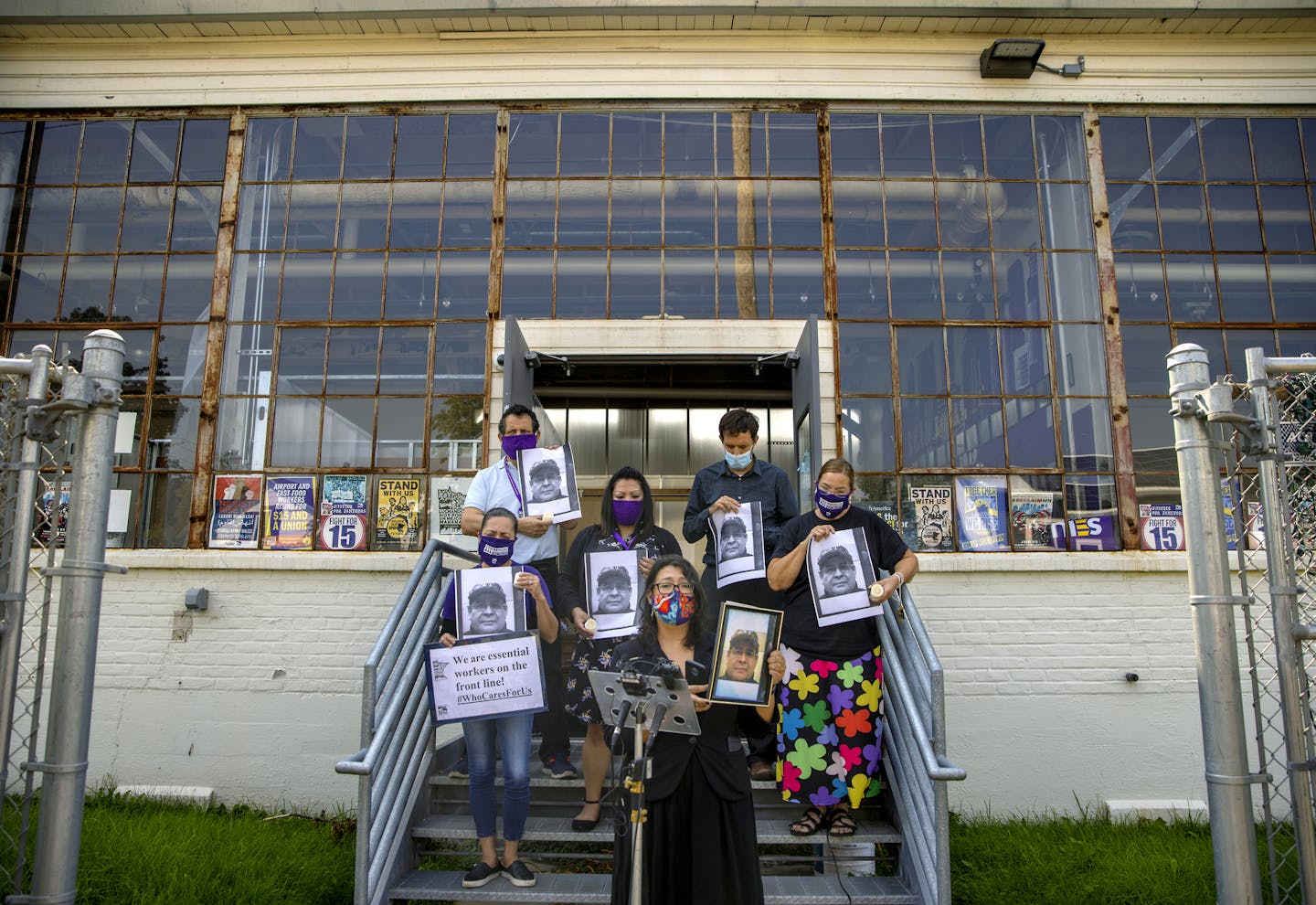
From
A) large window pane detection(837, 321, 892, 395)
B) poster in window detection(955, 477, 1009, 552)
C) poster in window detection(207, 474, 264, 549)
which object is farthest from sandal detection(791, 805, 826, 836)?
poster in window detection(207, 474, 264, 549)

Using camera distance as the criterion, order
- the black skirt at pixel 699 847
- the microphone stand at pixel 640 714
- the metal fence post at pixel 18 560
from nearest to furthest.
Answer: the microphone stand at pixel 640 714 → the metal fence post at pixel 18 560 → the black skirt at pixel 699 847

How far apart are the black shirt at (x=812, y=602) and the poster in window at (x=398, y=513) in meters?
3.11

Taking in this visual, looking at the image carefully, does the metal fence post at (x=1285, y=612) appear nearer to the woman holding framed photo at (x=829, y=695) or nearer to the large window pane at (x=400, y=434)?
the woman holding framed photo at (x=829, y=695)

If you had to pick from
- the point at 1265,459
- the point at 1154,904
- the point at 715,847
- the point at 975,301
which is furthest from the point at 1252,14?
the point at 715,847

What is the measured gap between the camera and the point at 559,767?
4848 millimetres

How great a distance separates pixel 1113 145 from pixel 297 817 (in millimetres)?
7895

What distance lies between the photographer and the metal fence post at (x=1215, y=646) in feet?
9.68

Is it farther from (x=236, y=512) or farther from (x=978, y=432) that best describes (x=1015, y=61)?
(x=236, y=512)

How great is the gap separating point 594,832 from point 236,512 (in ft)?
12.9

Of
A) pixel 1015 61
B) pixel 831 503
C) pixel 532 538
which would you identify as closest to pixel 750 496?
pixel 831 503

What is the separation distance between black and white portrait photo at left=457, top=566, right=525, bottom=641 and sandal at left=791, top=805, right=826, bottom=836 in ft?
5.37

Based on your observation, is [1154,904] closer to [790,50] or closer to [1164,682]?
[1164,682]

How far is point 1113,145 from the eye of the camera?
23.5 ft

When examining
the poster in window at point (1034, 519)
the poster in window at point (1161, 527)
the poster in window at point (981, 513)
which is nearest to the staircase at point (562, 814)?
the poster in window at point (981, 513)
